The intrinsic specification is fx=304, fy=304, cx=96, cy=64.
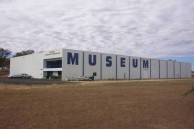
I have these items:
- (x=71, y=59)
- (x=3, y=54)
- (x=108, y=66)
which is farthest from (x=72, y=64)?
(x=3, y=54)

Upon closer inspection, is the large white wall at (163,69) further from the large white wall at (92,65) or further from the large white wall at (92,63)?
the large white wall at (92,63)

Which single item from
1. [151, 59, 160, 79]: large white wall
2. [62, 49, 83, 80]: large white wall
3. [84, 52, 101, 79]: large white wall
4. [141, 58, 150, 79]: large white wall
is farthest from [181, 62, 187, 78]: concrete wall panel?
[62, 49, 83, 80]: large white wall

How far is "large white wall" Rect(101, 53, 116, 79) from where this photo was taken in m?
86.0

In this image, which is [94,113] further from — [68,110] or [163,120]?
[163,120]

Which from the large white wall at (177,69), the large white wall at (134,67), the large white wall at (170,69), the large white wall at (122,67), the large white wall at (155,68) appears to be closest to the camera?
the large white wall at (122,67)

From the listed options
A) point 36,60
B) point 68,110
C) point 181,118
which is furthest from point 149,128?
point 36,60

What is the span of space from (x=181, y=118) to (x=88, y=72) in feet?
223

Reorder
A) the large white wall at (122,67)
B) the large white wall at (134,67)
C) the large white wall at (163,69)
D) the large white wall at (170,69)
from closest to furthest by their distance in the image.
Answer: the large white wall at (122,67) < the large white wall at (134,67) < the large white wall at (163,69) < the large white wall at (170,69)

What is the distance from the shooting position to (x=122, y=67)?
92312mm

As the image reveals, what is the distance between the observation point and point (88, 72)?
8125 cm

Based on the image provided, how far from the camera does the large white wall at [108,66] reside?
85988mm

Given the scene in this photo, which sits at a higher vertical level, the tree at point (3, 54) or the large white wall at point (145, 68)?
the tree at point (3, 54)

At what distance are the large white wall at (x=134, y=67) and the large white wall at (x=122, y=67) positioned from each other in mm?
2133

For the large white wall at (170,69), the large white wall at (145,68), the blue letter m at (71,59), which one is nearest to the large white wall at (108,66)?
the blue letter m at (71,59)
